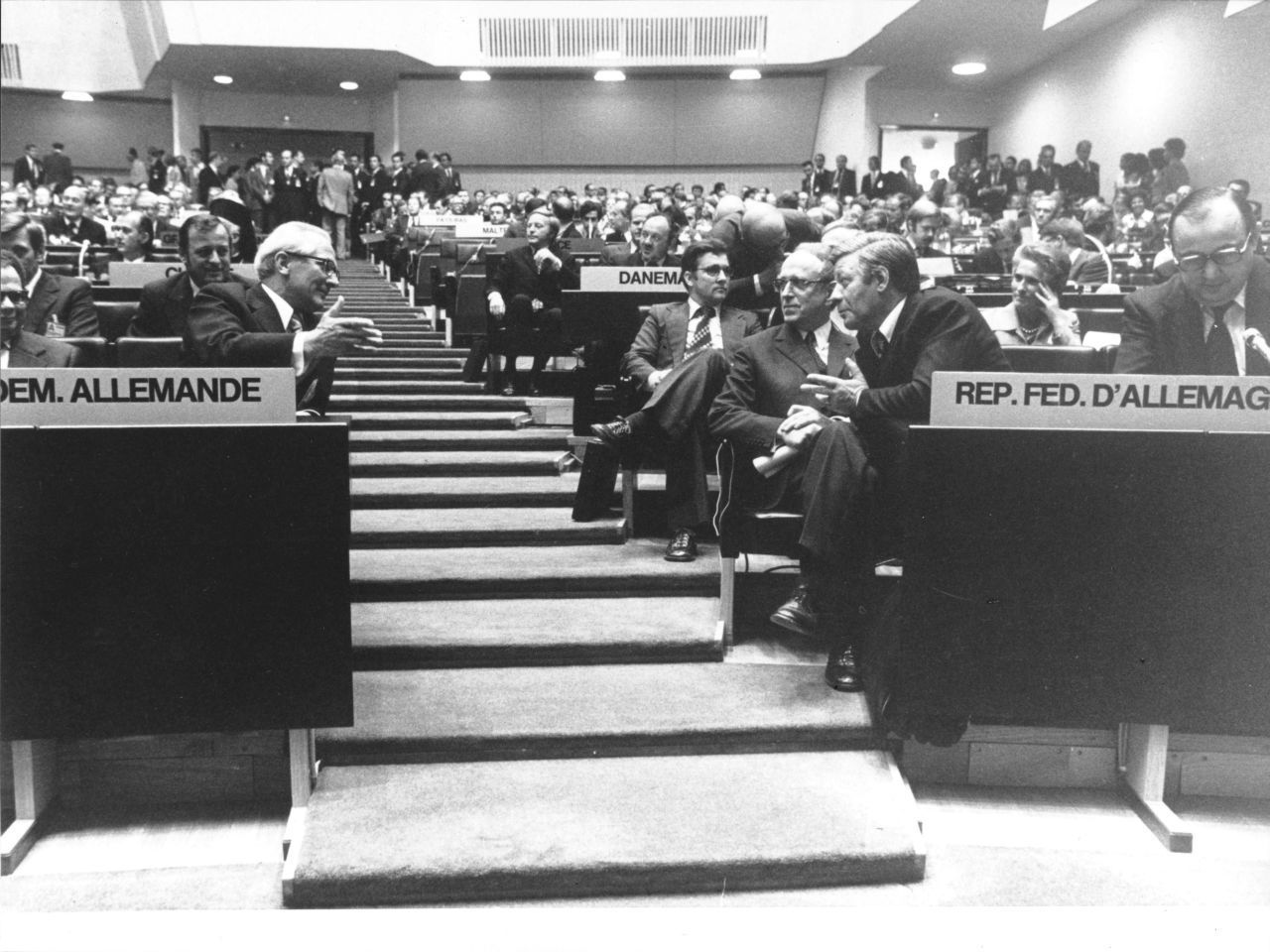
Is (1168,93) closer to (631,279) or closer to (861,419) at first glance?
(631,279)

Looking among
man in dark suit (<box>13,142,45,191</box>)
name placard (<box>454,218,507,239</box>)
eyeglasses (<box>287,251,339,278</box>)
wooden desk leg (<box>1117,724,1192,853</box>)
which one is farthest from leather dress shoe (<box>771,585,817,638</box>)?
man in dark suit (<box>13,142,45,191</box>)

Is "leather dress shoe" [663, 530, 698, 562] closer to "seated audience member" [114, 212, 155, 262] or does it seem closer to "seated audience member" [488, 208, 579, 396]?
"seated audience member" [488, 208, 579, 396]

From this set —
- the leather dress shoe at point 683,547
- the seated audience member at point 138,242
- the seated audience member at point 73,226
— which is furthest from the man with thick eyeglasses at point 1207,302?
the seated audience member at point 73,226

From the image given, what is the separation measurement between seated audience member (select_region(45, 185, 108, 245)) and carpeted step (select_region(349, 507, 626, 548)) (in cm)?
779

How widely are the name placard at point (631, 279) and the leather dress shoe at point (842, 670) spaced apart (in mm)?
2350

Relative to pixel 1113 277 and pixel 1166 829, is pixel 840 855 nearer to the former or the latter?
pixel 1166 829

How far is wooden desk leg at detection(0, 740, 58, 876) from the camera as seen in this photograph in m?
2.51

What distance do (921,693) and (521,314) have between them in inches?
168

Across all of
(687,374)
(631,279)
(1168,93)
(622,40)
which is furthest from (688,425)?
(622,40)

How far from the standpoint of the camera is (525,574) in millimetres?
3650

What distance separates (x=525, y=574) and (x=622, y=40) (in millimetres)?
15721

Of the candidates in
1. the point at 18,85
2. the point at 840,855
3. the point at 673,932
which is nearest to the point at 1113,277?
the point at 840,855

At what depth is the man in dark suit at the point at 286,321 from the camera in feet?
9.52

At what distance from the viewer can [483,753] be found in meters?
2.82
